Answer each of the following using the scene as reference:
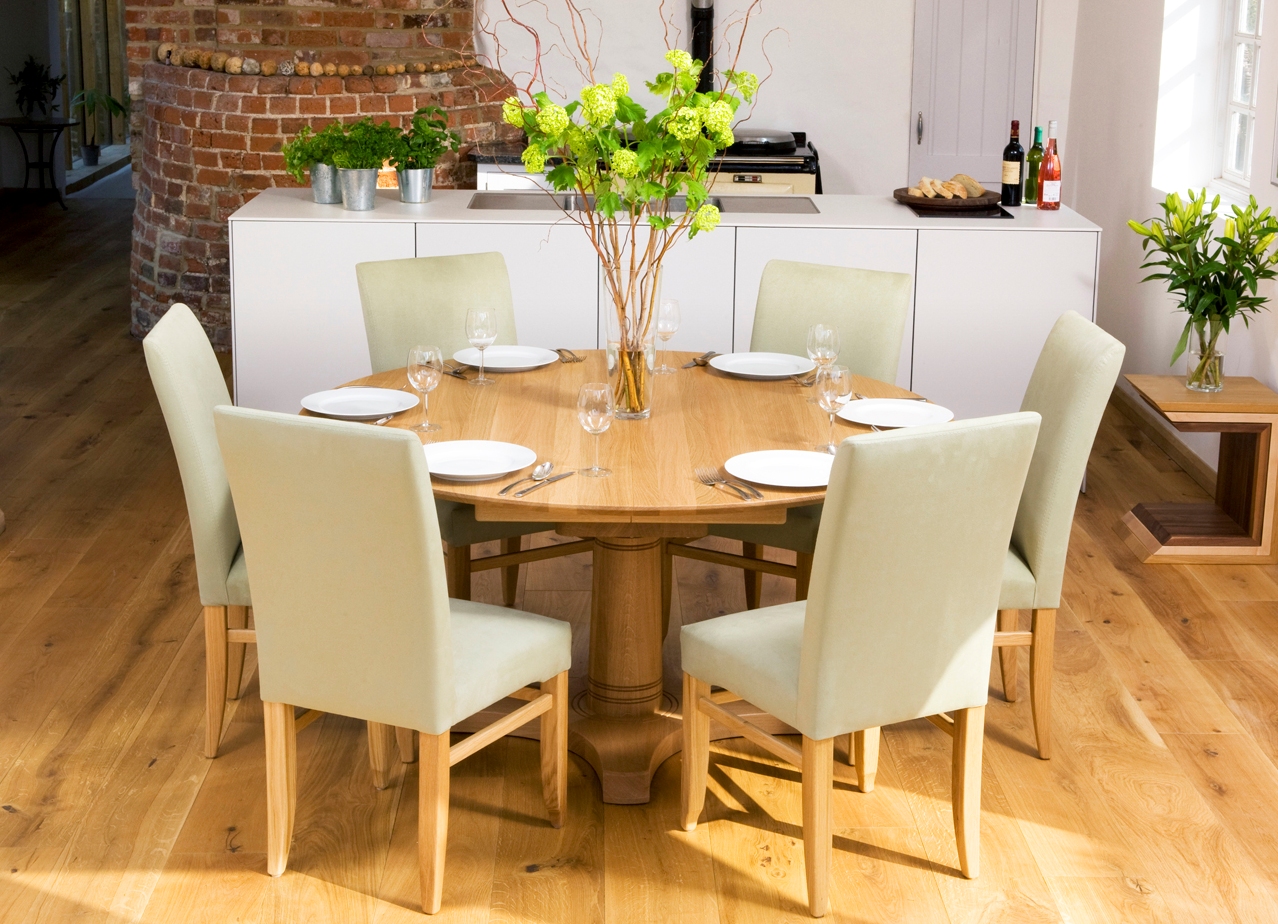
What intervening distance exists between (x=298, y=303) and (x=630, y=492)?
→ 231 centimetres

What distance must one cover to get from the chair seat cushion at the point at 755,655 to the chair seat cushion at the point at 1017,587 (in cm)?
45

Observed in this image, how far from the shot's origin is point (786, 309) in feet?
11.9

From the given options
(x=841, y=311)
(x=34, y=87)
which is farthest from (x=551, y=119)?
(x=34, y=87)

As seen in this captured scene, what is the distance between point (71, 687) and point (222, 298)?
3376mm

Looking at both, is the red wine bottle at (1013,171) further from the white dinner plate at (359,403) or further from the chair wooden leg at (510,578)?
the white dinner plate at (359,403)

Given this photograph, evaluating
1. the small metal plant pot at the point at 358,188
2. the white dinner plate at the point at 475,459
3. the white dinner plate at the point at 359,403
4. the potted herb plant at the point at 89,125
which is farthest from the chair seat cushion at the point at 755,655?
the potted herb plant at the point at 89,125

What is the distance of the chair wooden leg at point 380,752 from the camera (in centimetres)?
274

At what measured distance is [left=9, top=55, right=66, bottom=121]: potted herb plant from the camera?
10.2m

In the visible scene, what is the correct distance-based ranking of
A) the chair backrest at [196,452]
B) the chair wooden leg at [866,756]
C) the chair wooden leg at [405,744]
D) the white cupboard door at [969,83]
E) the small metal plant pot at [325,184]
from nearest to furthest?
the chair backrest at [196,452], the chair wooden leg at [866,756], the chair wooden leg at [405,744], the small metal plant pot at [325,184], the white cupboard door at [969,83]

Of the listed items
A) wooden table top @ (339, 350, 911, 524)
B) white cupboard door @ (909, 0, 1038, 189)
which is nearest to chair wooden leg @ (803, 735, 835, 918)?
wooden table top @ (339, 350, 911, 524)

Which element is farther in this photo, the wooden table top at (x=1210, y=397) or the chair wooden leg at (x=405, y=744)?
the wooden table top at (x=1210, y=397)

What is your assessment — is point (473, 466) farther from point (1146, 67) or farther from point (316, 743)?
point (1146, 67)

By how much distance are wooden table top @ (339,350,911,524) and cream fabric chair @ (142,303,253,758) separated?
1.21 ft

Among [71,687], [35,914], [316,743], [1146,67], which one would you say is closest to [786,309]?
[316,743]
